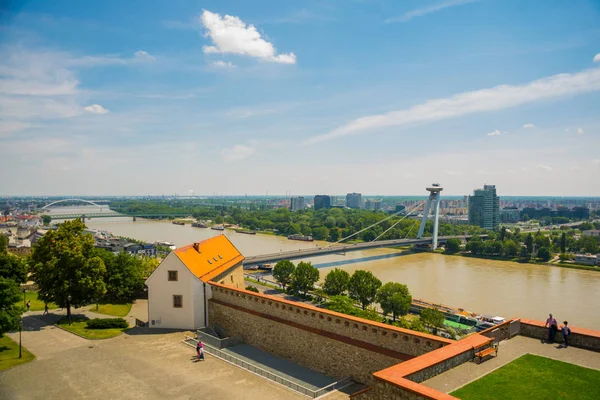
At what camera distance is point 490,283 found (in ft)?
107

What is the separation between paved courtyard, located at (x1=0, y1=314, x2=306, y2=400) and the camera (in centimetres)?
916

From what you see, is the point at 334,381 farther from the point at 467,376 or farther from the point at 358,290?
the point at 358,290

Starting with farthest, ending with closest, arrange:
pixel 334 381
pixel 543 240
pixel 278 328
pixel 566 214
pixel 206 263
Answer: pixel 566 214, pixel 543 240, pixel 206 263, pixel 278 328, pixel 334 381

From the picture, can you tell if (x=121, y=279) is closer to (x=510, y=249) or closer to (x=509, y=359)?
(x=509, y=359)

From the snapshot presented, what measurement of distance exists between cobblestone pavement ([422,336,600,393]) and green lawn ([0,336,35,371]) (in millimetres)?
10518

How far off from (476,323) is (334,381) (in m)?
13.6

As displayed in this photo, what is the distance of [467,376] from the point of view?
18.7 ft

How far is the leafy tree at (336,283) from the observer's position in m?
25.3

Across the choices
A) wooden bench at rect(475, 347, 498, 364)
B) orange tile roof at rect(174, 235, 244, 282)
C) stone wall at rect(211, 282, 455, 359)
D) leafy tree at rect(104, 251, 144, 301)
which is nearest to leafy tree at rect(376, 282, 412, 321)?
orange tile roof at rect(174, 235, 244, 282)

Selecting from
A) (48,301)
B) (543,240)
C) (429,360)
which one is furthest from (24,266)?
(543,240)

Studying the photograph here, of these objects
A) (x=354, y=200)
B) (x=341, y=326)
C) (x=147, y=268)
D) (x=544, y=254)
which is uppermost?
(x=354, y=200)

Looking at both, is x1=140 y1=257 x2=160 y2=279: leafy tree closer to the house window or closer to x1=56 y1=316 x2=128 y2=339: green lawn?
x1=56 y1=316 x2=128 y2=339: green lawn

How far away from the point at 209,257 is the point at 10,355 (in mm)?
6878

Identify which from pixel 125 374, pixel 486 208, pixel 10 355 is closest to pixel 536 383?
pixel 125 374
